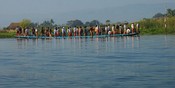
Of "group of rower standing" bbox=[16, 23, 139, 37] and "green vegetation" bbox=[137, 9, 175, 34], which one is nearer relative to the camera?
"group of rower standing" bbox=[16, 23, 139, 37]

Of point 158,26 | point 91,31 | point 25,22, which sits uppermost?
point 25,22

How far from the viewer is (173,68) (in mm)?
14336

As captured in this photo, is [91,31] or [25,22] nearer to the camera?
[91,31]

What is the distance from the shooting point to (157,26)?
2359 inches

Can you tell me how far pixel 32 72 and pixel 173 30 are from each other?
138 ft

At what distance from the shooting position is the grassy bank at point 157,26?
56.1 meters

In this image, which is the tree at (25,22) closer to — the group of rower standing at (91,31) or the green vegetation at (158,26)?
the group of rower standing at (91,31)

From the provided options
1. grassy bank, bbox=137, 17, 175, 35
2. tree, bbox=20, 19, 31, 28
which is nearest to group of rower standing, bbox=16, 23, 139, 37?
grassy bank, bbox=137, 17, 175, 35

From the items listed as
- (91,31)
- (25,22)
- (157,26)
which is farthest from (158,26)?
(25,22)

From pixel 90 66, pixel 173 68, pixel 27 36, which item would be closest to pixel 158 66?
pixel 173 68

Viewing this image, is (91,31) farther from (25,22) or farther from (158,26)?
(25,22)

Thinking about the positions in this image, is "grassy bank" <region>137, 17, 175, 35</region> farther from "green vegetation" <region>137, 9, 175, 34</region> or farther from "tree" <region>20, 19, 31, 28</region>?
"tree" <region>20, 19, 31, 28</region>

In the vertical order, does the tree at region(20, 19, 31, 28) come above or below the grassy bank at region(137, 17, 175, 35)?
above

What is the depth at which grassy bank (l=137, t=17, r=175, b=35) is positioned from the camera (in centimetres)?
5611
